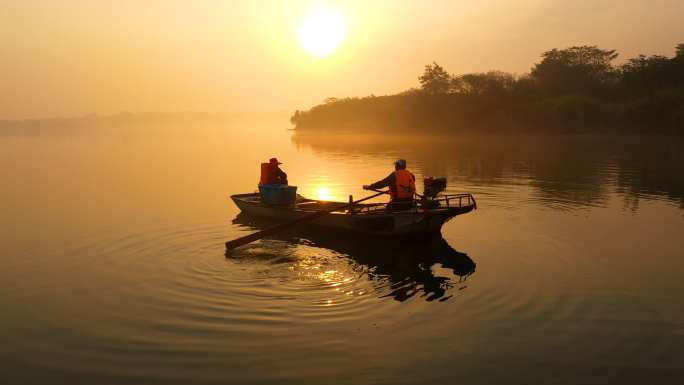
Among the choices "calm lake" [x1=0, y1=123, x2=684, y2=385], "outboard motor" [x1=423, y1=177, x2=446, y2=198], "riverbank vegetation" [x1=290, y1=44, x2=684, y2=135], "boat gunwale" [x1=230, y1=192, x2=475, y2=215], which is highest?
"riverbank vegetation" [x1=290, y1=44, x2=684, y2=135]

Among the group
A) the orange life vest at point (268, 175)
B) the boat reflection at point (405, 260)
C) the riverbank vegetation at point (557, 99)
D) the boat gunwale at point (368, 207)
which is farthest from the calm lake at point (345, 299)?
the riverbank vegetation at point (557, 99)

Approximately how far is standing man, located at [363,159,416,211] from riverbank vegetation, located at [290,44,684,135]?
49.8 m

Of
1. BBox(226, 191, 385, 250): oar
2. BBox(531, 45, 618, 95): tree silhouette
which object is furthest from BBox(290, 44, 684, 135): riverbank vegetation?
BBox(226, 191, 385, 250): oar

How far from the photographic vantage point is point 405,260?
11.9 m

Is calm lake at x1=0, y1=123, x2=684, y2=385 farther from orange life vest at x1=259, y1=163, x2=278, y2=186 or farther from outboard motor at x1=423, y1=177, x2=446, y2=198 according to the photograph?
orange life vest at x1=259, y1=163, x2=278, y2=186

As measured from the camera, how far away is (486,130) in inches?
2938

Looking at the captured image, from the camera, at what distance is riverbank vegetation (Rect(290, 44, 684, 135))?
2304 inches

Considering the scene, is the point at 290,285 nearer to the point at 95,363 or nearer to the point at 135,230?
the point at 95,363

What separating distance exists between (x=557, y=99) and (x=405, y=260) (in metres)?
65.1

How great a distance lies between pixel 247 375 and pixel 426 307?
3.45m

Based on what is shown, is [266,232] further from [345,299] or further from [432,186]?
[432,186]

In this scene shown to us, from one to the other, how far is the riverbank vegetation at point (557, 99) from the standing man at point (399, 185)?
49.8 m

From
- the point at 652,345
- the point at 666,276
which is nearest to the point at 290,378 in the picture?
the point at 652,345

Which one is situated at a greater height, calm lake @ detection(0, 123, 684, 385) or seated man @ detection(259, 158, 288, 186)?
seated man @ detection(259, 158, 288, 186)
